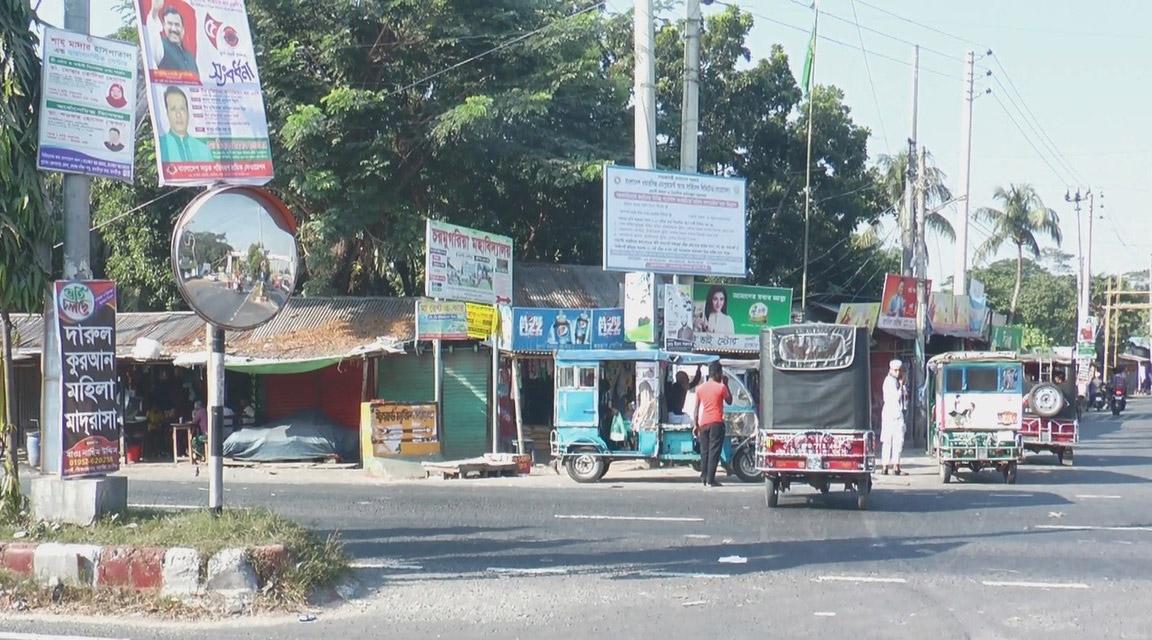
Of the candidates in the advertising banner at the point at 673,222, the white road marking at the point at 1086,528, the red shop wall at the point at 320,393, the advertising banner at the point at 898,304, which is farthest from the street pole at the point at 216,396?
the advertising banner at the point at 898,304

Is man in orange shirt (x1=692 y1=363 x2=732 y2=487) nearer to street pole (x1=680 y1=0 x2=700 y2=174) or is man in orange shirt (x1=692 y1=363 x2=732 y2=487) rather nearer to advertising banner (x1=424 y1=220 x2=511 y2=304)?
street pole (x1=680 y1=0 x2=700 y2=174)

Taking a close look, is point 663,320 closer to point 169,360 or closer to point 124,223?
point 169,360

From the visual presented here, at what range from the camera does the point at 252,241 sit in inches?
381

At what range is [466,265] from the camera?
75.2 ft

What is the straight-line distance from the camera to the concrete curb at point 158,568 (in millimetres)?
9062

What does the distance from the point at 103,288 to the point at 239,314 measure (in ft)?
5.00

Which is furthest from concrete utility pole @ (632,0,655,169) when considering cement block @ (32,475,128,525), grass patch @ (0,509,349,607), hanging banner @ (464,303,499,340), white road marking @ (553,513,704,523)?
cement block @ (32,475,128,525)

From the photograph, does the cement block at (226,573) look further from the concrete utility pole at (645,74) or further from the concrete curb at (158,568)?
the concrete utility pole at (645,74)

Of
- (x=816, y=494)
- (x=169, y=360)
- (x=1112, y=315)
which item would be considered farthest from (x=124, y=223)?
(x=1112, y=315)

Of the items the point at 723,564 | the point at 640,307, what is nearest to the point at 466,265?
the point at 640,307

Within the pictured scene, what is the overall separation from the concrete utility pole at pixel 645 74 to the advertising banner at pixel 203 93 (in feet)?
43.0

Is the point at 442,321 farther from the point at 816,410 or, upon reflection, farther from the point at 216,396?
the point at 216,396

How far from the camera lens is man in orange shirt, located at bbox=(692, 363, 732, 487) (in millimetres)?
18766

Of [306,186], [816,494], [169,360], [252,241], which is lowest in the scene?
[816,494]
